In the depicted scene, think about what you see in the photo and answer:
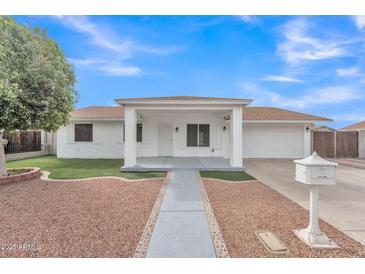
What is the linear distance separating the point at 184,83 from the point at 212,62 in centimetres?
454

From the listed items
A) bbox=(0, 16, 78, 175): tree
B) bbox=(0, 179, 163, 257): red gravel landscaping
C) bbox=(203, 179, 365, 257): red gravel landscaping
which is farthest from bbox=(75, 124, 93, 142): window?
bbox=(203, 179, 365, 257): red gravel landscaping

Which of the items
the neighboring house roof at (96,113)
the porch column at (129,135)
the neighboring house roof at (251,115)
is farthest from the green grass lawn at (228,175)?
the neighboring house roof at (96,113)

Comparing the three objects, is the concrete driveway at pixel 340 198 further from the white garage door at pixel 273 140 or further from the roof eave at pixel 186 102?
the white garage door at pixel 273 140

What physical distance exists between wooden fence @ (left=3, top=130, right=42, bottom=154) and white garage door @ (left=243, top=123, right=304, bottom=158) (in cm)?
1691

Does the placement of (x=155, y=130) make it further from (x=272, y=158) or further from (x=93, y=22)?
(x=272, y=158)

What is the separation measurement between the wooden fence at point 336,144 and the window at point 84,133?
17.4 meters

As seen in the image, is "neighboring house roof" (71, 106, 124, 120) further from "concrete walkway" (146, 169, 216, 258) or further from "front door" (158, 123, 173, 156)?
"concrete walkway" (146, 169, 216, 258)

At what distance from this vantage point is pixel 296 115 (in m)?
14.5

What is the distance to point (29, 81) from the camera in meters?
7.36

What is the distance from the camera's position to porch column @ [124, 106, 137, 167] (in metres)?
9.41

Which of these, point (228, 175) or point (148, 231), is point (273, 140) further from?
point (148, 231)

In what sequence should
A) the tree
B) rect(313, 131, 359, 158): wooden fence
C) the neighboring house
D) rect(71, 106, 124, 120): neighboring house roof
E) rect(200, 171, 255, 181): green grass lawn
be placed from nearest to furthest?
the tree → rect(200, 171, 255, 181): green grass lawn → the neighboring house → rect(71, 106, 124, 120): neighboring house roof → rect(313, 131, 359, 158): wooden fence

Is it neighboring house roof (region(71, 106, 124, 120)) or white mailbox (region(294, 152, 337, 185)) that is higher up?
neighboring house roof (region(71, 106, 124, 120))
